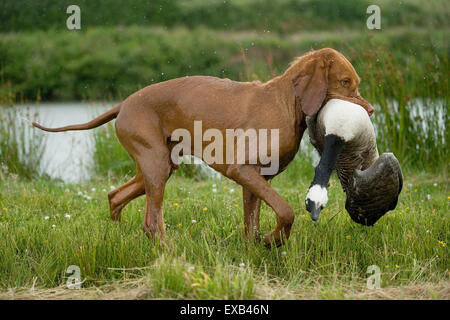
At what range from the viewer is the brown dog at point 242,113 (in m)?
3.54

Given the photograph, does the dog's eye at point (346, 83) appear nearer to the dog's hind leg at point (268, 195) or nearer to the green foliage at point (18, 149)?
the dog's hind leg at point (268, 195)

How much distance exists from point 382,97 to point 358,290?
374 centimetres

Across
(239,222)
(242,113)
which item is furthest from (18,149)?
(242,113)

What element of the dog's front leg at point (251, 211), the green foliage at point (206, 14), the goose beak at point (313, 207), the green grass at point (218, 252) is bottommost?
the green grass at point (218, 252)

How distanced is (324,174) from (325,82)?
613 mm

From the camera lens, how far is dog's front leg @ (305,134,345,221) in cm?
Result: 330

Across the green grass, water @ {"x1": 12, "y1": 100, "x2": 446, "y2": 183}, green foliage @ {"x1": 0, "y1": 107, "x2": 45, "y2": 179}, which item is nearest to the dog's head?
the green grass

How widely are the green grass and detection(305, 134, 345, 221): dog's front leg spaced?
479 millimetres

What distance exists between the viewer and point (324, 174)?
335 centimetres

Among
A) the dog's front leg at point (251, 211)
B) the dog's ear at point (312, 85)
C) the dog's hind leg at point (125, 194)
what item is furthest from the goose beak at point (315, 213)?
the dog's hind leg at point (125, 194)

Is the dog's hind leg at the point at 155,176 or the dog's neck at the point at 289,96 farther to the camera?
the dog's hind leg at the point at 155,176

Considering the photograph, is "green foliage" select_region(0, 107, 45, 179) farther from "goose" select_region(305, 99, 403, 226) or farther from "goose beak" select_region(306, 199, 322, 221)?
"goose beak" select_region(306, 199, 322, 221)

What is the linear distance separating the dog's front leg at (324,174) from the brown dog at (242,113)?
242 mm

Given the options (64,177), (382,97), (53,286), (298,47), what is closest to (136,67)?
(298,47)
